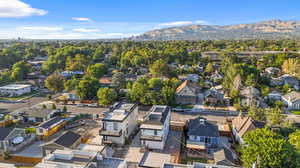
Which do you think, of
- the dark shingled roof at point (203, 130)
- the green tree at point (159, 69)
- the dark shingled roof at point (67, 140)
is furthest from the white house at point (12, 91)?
the dark shingled roof at point (203, 130)

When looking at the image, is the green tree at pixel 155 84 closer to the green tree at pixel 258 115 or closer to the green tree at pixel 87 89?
the green tree at pixel 87 89

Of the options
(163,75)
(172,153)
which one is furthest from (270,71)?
(172,153)

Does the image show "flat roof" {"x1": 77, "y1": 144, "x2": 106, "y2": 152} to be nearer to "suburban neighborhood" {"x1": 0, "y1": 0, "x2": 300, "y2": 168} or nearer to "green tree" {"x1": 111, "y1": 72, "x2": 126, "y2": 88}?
"suburban neighborhood" {"x1": 0, "y1": 0, "x2": 300, "y2": 168}

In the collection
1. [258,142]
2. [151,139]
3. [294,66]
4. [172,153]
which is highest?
[294,66]

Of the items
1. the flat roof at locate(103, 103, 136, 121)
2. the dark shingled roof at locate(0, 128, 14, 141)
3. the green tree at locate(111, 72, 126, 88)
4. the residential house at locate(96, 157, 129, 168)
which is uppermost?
the green tree at locate(111, 72, 126, 88)

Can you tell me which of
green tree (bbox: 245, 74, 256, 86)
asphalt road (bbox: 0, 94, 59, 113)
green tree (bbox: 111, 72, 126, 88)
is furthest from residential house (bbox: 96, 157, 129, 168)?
green tree (bbox: 245, 74, 256, 86)

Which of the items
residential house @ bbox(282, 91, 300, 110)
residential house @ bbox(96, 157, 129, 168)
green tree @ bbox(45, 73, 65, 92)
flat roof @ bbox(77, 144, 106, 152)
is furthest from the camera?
green tree @ bbox(45, 73, 65, 92)

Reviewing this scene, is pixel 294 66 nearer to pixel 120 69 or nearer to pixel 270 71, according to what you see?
pixel 270 71

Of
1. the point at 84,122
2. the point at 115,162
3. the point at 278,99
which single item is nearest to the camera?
the point at 115,162
